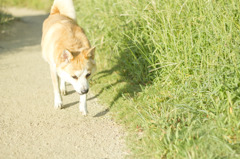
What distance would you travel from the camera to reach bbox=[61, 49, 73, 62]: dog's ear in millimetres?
3695

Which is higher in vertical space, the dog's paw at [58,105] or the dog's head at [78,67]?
the dog's head at [78,67]

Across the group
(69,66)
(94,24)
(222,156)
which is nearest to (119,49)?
(94,24)

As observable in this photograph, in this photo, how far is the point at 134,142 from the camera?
3348 millimetres

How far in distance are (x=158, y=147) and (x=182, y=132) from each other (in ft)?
1.09

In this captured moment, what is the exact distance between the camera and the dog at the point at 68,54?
3.76 metres

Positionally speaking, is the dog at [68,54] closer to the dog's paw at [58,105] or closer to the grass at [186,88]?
the dog's paw at [58,105]

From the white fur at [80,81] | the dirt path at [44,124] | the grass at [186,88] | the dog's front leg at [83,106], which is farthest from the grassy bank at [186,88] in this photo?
the white fur at [80,81]

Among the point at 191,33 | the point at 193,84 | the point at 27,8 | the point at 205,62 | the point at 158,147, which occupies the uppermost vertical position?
the point at 191,33

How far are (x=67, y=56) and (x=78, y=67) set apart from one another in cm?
22

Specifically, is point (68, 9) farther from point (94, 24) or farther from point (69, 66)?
point (69, 66)

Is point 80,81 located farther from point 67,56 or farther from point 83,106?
point 83,106

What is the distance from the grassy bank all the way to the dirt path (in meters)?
0.33

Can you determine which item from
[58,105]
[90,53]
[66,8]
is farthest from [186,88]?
[66,8]

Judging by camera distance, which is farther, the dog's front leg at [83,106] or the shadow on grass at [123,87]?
the shadow on grass at [123,87]
